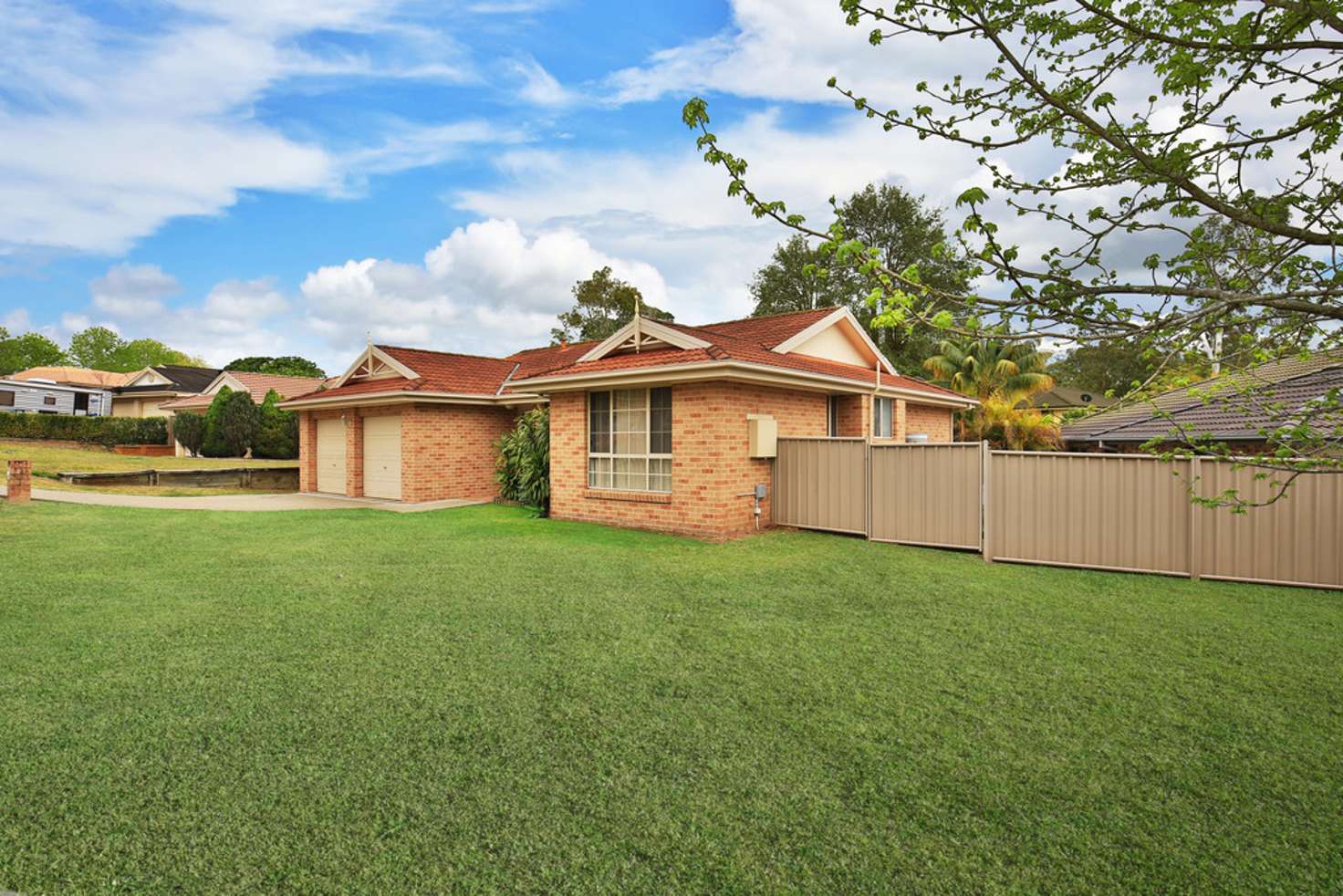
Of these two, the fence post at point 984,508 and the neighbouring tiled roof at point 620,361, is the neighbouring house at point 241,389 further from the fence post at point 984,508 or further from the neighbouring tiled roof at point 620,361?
the fence post at point 984,508

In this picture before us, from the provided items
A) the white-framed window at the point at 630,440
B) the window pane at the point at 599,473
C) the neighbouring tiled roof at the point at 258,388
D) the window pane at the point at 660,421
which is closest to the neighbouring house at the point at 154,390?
the neighbouring tiled roof at the point at 258,388

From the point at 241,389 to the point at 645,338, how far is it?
1188 inches

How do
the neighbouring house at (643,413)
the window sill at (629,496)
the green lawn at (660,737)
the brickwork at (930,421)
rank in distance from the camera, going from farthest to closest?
the brickwork at (930,421), the window sill at (629,496), the neighbouring house at (643,413), the green lawn at (660,737)

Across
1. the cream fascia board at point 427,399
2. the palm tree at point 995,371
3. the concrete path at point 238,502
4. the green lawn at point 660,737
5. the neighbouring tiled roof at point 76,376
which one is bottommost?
the green lawn at point 660,737

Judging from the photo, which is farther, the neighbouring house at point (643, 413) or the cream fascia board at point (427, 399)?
the cream fascia board at point (427, 399)

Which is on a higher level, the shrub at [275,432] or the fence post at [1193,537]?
the shrub at [275,432]

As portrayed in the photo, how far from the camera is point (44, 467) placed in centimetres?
2036

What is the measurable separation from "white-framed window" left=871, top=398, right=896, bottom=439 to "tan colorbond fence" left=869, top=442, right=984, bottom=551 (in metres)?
3.86

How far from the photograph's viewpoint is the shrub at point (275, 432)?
28328 millimetres

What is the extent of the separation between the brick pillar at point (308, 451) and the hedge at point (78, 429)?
59.9 ft

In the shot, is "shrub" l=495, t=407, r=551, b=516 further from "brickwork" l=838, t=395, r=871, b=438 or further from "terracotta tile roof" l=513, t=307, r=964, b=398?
"brickwork" l=838, t=395, r=871, b=438

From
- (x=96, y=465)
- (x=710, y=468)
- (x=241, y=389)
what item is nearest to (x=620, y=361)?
(x=710, y=468)

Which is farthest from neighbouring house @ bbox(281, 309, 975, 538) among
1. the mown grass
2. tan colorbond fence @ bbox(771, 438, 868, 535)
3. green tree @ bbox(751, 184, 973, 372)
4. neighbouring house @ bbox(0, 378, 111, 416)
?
neighbouring house @ bbox(0, 378, 111, 416)

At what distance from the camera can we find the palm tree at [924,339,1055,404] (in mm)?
26453
